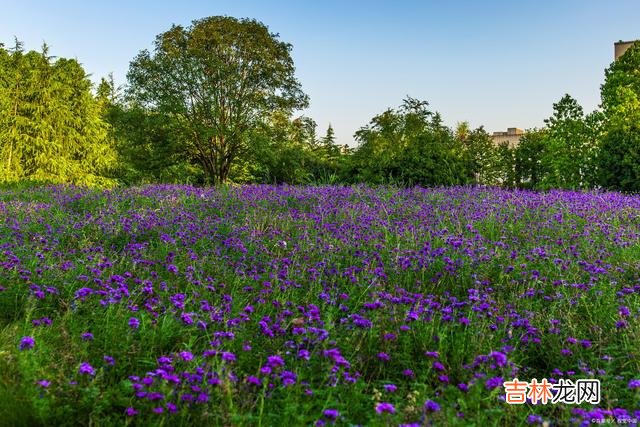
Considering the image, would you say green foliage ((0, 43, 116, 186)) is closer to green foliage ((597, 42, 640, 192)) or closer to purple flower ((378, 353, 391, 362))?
green foliage ((597, 42, 640, 192))

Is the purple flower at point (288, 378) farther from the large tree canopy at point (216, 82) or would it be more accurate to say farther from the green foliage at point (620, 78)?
the large tree canopy at point (216, 82)

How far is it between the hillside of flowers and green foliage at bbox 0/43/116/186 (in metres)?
14.5

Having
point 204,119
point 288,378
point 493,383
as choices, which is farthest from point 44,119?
point 493,383

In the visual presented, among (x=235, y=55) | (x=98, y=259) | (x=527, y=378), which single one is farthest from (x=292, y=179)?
(x=527, y=378)

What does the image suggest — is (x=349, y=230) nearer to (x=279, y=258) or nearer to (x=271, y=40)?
(x=279, y=258)

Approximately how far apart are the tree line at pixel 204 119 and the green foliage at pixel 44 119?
1.6 inches

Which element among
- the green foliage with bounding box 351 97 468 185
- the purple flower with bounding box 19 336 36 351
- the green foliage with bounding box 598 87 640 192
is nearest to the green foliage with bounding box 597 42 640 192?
the green foliage with bounding box 598 87 640 192

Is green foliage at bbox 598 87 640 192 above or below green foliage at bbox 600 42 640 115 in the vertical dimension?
below

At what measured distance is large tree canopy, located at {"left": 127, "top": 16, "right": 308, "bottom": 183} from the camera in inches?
830

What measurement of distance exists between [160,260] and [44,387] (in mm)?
2307

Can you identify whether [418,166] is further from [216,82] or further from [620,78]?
[216,82]

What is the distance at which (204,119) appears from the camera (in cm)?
2158

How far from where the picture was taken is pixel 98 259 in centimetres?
404

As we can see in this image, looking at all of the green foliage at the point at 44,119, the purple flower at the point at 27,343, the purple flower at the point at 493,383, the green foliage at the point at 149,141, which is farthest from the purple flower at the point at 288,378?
the green foliage at the point at 149,141
